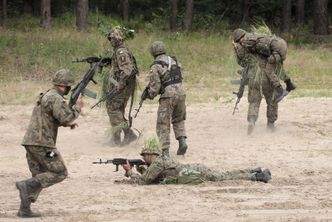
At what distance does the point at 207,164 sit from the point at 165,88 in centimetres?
139

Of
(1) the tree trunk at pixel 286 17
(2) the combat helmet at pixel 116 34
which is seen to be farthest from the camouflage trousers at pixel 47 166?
(1) the tree trunk at pixel 286 17

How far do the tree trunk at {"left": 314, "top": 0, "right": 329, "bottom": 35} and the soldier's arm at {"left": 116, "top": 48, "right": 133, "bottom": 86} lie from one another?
21229 millimetres

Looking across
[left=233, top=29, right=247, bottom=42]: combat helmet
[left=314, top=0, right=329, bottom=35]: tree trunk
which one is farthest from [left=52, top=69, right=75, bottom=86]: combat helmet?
[left=314, top=0, right=329, bottom=35]: tree trunk

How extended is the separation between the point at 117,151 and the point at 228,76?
9.68 meters

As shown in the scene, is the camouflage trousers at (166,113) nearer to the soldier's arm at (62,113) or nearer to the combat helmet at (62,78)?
the combat helmet at (62,78)

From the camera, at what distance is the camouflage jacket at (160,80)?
1309 cm

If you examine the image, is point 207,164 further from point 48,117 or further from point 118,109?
point 48,117

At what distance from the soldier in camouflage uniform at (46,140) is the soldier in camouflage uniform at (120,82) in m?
4.75

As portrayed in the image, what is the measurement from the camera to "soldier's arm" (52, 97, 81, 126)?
927 cm

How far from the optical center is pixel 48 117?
941 centimetres

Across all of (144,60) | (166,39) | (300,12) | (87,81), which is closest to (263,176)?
(87,81)

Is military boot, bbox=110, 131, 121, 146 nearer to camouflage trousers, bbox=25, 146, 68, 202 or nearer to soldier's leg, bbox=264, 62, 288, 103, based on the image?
soldier's leg, bbox=264, 62, 288, 103

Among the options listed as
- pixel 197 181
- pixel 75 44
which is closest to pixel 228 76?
pixel 75 44

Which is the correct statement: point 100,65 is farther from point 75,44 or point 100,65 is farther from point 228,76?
point 75,44
